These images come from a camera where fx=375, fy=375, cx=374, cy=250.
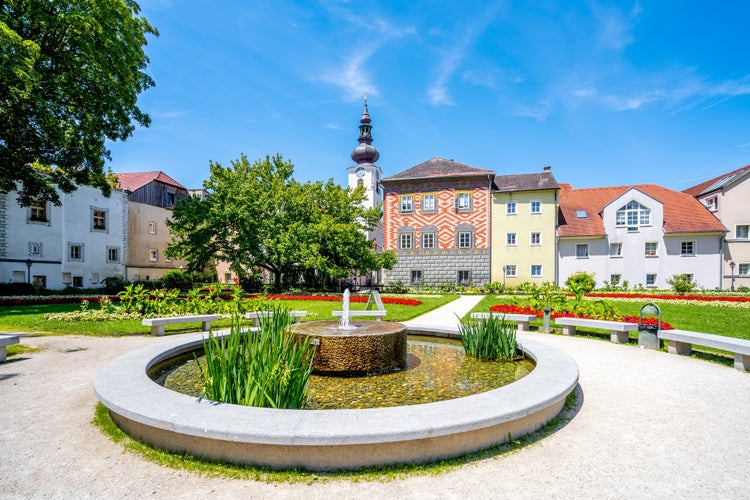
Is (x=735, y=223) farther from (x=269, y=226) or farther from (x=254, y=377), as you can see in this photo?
(x=254, y=377)

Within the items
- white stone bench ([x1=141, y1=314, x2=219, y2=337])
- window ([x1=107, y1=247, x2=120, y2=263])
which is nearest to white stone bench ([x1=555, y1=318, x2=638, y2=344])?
white stone bench ([x1=141, y1=314, x2=219, y2=337])

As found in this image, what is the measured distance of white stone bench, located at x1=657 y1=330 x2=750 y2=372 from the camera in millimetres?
6965

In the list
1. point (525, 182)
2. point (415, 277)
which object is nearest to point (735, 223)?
point (525, 182)

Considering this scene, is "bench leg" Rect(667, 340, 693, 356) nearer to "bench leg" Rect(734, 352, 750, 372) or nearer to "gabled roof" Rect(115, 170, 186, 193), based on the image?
"bench leg" Rect(734, 352, 750, 372)

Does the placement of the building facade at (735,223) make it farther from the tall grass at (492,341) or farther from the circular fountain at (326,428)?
the circular fountain at (326,428)

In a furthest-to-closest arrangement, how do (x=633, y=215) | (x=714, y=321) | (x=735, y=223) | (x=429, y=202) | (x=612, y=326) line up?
(x=429, y=202) < (x=633, y=215) < (x=735, y=223) < (x=714, y=321) < (x=612, y=326)

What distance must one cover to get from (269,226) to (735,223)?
119 ft

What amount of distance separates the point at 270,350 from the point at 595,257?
109ft

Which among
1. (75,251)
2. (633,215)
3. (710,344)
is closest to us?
(710,344)

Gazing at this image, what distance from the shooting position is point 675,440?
408 cm

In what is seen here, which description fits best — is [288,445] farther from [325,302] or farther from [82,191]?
[82,191]

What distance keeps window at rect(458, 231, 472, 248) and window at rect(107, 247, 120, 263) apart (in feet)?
97.9

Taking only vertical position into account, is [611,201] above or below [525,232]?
above

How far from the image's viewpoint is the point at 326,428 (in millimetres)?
3279
